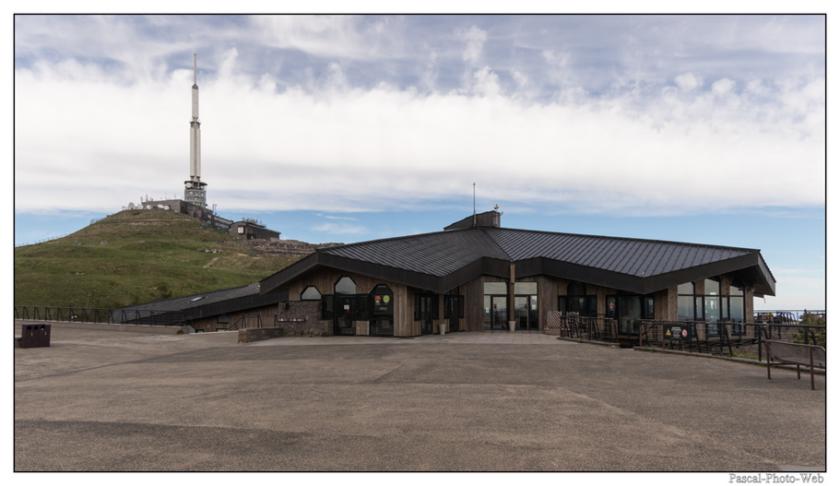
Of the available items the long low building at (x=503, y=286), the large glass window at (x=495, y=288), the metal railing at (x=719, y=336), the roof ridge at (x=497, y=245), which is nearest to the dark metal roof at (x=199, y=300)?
the long low building at (x=503, y=286)

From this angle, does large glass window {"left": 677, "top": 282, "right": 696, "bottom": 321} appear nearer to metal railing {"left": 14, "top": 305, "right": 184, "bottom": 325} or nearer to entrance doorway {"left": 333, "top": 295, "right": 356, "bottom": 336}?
entrance doorway {"left": 333, "top": 295, "right": 356, "bottom": 336}

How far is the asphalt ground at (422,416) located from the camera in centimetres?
685

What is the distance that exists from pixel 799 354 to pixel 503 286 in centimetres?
2079

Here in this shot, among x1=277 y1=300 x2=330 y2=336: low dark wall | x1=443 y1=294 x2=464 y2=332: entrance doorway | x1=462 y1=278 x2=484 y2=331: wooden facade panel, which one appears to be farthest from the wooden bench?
x1=277 y1=300 x2=330 y2=336: low dark wall

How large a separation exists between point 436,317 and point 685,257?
13.3 m

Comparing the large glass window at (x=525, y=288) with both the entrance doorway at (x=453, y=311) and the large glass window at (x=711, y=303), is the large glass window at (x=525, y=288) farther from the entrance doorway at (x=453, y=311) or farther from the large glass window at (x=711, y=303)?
the large glass window at (x=711, y=303)

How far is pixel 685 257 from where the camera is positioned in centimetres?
2919

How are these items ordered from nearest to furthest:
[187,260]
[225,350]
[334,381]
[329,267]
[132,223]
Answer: [334,381] < [225,350] < [329,267] < [187,260] < [132,223]

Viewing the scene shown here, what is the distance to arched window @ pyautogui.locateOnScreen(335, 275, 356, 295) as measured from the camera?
94.1ft

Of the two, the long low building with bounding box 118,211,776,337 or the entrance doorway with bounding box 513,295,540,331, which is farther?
the entrance doorway with bounding box 513,295,540,331

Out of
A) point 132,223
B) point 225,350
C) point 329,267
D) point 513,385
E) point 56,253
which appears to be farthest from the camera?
point 132,223

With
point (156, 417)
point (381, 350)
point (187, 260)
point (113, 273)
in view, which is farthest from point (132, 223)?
point (156, 417)

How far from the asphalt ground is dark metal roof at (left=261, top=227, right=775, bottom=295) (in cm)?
978

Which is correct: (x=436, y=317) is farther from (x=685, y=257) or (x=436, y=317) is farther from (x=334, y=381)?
(x=334, y=381)
